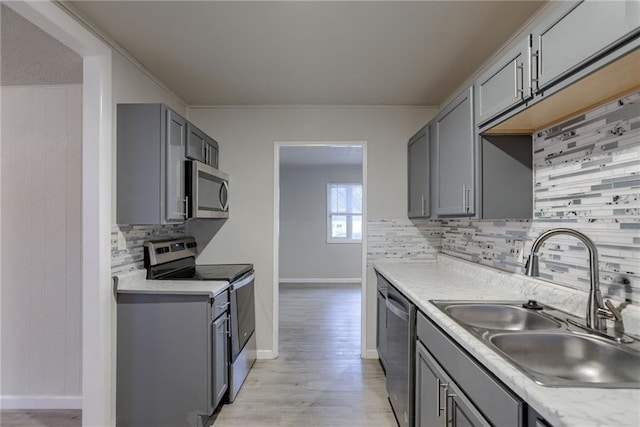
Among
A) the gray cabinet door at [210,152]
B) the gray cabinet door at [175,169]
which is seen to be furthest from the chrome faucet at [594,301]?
the gray cabinet door at [210,152]

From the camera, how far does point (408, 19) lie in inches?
74.4

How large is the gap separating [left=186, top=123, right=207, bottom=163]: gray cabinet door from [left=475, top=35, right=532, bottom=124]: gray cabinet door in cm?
201

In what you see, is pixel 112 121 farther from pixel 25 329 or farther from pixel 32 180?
pixel 25 329

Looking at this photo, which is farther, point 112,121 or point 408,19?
point 112,121

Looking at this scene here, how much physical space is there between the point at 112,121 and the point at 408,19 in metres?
1.92

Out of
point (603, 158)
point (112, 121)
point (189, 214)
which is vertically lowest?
point (189, 214)

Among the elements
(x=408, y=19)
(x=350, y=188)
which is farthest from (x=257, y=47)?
(x=350, y=188)

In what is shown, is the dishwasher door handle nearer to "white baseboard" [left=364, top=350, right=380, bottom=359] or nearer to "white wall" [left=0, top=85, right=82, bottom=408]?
"white baseboard" [left=364, top=350, right=380, bottom=359]

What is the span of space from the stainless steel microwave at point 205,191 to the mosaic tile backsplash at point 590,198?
218 cm

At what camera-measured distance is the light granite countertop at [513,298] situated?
74cm

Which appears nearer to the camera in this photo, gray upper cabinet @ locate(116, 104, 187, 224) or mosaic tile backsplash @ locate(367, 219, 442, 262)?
gray upper cabinet @ locate(116, 104, 187, 224)

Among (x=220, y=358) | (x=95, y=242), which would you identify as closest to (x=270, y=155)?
(x=95, y=242)

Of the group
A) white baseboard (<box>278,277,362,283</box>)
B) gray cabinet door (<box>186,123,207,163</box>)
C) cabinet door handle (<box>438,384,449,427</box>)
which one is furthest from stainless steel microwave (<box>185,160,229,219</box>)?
white baseboard (<box>278,277,362,283</box>)

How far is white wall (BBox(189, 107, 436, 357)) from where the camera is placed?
334cm
